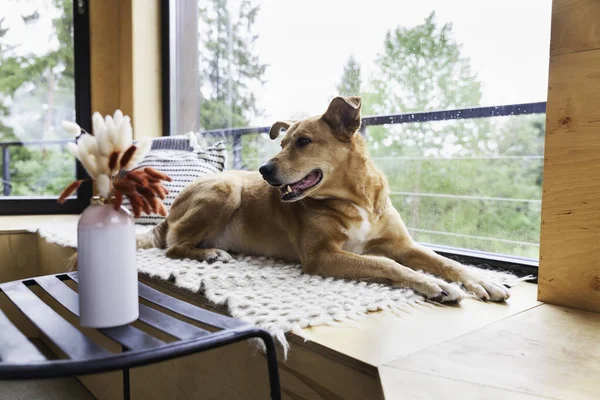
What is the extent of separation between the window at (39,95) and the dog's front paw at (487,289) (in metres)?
2.89

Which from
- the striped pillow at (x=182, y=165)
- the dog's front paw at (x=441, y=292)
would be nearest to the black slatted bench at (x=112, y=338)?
the dog's front paw at (x=441, y=292)

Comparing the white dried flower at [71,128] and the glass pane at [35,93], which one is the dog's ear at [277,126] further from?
the glass pane at [35,93]

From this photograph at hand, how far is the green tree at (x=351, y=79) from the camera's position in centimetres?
214

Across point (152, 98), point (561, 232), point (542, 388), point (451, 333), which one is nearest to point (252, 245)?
point (451, 333)

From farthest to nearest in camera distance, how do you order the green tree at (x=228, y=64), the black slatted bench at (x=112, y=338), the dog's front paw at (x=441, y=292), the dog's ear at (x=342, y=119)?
the green tree at (x=228, y=64) < the dog's ear at (x=342, y=119) < the dog's front paw at (x=441, y=292) < the black slatted bench at (x=112, y=338)

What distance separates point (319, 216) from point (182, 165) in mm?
1178

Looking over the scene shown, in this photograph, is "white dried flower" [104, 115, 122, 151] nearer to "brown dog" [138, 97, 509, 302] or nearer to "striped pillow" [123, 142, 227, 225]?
"brown dog" [138, 97, 509, 302]

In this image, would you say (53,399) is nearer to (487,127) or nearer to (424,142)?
(424,142)

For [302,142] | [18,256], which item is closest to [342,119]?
[302,142]

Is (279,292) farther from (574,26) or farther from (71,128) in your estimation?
(574,26)

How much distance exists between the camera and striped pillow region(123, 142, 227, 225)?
238 centimetres

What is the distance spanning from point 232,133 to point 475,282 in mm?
1977

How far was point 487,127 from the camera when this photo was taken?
67.8 inches

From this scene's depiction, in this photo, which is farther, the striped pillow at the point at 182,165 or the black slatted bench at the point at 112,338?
the striped pillow at the point at 182,165
